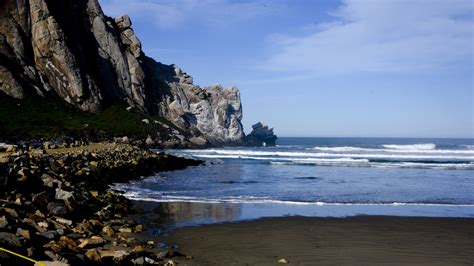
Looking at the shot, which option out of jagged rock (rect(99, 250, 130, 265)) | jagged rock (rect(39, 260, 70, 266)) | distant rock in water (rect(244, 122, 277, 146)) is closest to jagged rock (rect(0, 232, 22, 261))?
jagged rock (rect(39, 260, 70, 266))

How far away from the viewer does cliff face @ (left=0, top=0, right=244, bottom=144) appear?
225 feet

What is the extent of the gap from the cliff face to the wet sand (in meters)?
60.5

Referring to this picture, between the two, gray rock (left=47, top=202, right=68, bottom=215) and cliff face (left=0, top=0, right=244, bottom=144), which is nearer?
gray rock (left=47, top=202, right=68, bottom=215)

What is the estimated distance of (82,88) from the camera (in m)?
72.6

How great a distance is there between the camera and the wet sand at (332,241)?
9219 mm

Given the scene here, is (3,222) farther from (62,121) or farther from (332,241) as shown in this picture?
(62,121)

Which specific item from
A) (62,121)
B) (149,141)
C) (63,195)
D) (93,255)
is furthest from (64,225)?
(149,141)

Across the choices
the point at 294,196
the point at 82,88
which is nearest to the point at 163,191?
the point at 294,196

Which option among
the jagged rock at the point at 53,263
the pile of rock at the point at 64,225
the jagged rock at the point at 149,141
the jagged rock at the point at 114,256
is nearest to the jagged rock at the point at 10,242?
the pile of rock at the point at 64,225

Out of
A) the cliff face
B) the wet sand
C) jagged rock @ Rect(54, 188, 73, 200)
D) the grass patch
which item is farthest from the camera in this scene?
the cliff face

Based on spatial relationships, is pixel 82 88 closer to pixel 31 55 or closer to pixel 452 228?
pixel 31 55

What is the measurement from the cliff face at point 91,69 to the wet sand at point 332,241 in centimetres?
6051

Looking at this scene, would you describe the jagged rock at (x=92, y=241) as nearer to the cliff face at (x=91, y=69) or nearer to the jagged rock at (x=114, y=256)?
the jagged rock at (x=114, y=256)

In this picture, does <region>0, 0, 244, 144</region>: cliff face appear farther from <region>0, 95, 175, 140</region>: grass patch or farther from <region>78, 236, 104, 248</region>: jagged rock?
<region>78, 236, 104, 248</region>: jagged rock
